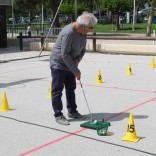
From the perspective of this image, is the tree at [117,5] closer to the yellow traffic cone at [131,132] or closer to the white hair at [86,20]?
the white hair at [86,20]

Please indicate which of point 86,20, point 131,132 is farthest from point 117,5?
point 131,132

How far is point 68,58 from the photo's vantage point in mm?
5645

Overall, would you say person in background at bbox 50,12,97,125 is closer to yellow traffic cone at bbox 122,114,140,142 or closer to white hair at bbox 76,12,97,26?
white hair at bbox 76,12,97,26

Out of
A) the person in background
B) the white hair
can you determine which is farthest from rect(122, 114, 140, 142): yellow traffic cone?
the white hair

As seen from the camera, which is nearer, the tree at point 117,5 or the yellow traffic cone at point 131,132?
the yellow traffic cone at point 131,132

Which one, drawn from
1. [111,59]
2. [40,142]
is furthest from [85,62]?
[40,142]

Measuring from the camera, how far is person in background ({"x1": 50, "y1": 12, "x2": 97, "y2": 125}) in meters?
5.59

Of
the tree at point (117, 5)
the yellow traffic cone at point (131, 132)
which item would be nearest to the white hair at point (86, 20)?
the yellow traffic cone at point (131, 132)

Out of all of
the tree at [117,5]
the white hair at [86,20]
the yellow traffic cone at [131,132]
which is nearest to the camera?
the yellow traffic cone at [131,132]

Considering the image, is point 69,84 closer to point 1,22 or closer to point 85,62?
point 85,62

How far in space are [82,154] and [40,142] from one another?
76 centimetres

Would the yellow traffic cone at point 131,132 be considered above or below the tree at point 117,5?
below

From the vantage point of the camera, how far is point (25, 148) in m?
4.99

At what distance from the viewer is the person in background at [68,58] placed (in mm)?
5590
